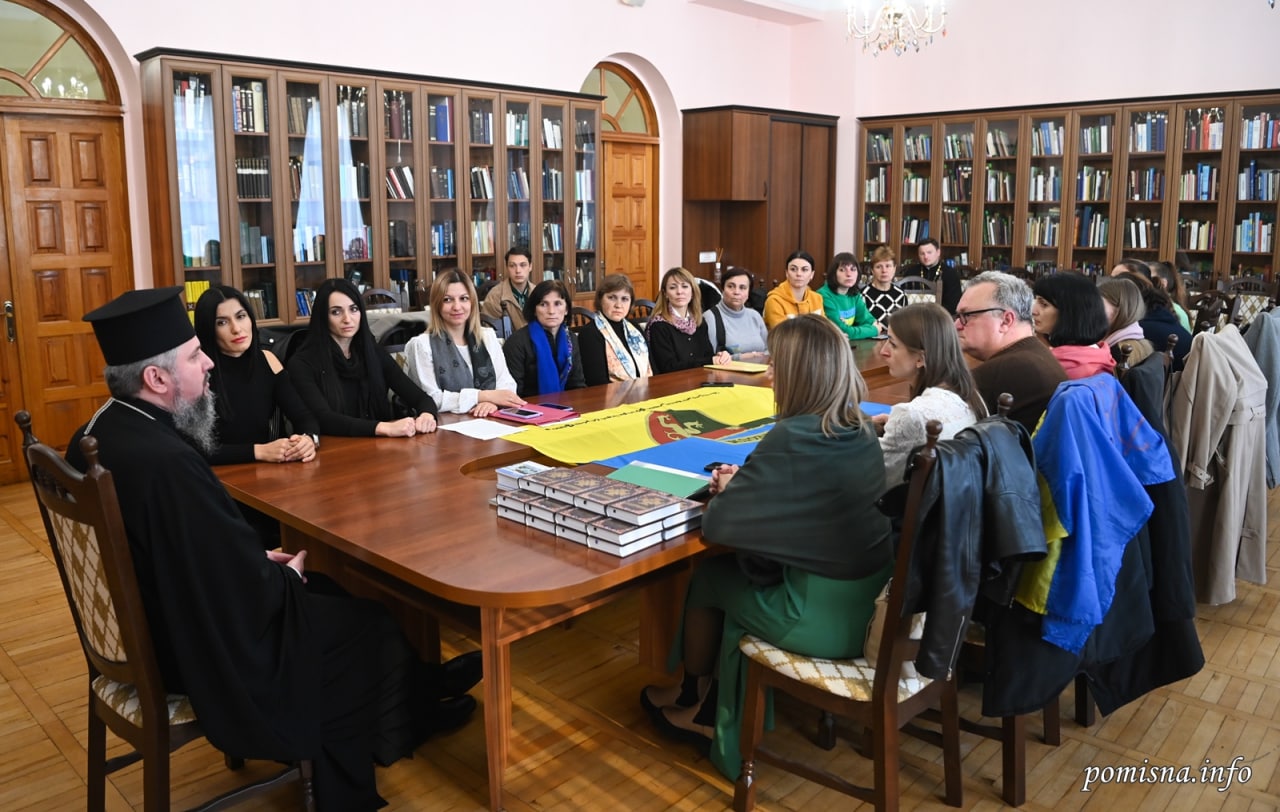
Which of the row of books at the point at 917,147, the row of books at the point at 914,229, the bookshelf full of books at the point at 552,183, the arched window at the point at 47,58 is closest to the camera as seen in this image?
the arched window at the point at 47,58

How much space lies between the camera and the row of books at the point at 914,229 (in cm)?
973

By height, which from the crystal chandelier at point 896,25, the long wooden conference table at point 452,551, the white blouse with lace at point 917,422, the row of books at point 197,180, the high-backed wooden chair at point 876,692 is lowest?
the high-backed wooden chair at point 876,692

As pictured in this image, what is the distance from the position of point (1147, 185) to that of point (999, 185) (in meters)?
1.22

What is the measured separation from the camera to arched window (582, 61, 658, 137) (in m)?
8.66

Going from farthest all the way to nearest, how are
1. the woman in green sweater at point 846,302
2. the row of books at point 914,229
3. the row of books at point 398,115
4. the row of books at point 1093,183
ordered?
the row of books at point 914,229 → the row of books at point 1093,183 → the row of books at point 398,115 → the woman in green sweater at point 846,302

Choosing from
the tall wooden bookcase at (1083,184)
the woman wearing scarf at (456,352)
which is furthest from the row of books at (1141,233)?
the woman wearing scarf at (456,352)

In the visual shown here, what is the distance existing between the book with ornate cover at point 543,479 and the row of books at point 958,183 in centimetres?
767

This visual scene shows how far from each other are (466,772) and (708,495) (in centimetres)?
99

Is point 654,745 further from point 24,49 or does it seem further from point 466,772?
point 24,49

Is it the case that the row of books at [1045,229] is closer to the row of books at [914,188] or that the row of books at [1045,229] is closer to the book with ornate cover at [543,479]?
the row of books at [914,188]

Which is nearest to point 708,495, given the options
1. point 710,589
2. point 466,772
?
point 710,589

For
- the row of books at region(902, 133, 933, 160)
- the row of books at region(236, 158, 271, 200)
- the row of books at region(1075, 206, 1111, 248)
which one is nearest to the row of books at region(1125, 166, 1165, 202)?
the row of books at region(1075, 206, 1111, 248)

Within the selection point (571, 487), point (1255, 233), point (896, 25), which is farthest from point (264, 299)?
point (1255, 233)

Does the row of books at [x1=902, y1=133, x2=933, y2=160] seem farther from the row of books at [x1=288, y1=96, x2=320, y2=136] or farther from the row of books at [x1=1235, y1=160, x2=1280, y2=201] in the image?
the row of books at [x1=288, y1=96, x2=320, y2=136]
